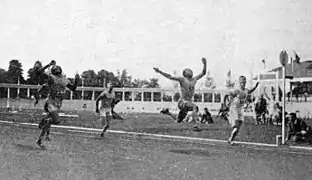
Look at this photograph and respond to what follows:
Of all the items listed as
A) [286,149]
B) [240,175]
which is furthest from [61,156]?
[286,149]

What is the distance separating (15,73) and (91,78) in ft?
4.91

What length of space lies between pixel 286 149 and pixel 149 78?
3034 millimetres

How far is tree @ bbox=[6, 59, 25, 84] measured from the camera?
6.28m

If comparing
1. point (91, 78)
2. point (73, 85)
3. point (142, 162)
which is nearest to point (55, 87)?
point (73, 85)

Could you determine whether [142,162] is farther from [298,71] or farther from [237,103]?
[298,71]

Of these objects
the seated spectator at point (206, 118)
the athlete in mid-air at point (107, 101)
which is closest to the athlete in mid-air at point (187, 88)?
the athlete in mid-air at point (107, 101)

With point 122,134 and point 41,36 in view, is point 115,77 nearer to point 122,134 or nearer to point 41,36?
point 122,134

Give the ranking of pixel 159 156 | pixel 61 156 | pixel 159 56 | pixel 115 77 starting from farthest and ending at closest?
1. pixel 115 77
2. pixel 159 56
3. pixel 159 156
4. pixel 61 156

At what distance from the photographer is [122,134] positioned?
30.8 ft

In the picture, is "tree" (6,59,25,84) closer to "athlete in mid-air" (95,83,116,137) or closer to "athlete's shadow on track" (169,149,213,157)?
"athlete in mid-air" (95,83,116,137)

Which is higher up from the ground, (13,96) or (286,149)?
(13,96)

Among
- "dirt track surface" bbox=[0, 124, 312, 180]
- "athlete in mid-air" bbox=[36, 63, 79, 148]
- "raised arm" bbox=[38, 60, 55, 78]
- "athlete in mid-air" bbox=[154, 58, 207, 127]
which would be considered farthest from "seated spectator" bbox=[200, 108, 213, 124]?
"raised arm" bbox=[38, 60, 55, 78]

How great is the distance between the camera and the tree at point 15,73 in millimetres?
6277

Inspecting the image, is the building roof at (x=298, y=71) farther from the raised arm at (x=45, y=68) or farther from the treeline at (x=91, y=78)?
the raised arm at (x=45, y=68)
